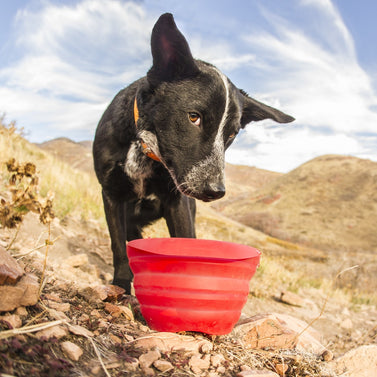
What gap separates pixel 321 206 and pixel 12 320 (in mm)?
17283

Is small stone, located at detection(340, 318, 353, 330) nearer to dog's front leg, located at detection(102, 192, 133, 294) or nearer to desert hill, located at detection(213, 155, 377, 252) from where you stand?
dog's front leg, located at detection(102, 192, 133, 294)

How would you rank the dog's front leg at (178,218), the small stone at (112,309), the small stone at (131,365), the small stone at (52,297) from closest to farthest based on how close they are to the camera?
the small stone at (131,365)
the small stone at (52,297)
the small stone at (112,309)
the dog's front leg at (178,218)

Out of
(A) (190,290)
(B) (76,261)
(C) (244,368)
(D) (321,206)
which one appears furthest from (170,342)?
(D) (321,206)

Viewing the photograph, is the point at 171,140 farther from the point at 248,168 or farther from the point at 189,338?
the point at 248,168

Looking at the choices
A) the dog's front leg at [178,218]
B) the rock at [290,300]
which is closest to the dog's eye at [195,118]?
the dog's front leg at [178,218]

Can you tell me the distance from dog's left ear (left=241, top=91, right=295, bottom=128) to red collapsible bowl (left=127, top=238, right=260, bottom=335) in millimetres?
1359

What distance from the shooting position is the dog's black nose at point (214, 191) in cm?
246

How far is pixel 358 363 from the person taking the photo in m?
2.60

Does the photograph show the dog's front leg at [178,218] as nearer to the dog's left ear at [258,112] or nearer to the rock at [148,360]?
the dog's left ear at [258,112]

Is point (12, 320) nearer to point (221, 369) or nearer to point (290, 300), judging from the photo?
point (221, 369)

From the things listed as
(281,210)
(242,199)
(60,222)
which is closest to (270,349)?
(60,222)

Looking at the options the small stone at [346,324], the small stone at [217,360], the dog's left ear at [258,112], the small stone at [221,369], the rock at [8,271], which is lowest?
the small stone at [346,324]

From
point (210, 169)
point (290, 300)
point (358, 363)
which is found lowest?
point (290, 300)

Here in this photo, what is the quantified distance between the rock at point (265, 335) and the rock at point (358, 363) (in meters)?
0.34
